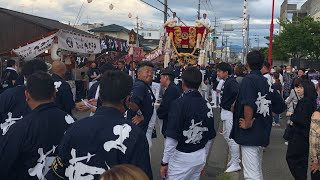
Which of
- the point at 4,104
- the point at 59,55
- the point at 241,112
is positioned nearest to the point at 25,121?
the point at 4,104

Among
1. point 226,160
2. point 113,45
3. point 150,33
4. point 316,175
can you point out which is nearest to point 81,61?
point 113,45

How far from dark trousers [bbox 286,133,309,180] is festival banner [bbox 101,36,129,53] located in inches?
602

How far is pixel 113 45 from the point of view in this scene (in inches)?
899

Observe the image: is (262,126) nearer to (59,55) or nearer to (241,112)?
(241,112)

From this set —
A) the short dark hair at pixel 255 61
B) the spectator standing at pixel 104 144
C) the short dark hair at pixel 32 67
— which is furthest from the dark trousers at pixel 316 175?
the short dark hair at pixel 32 67

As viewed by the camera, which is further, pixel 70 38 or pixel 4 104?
pixel 70 38

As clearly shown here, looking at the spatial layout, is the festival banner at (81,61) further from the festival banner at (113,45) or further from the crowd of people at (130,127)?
the crowd of people at (130,127)

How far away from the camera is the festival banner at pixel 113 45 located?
68.7 feet

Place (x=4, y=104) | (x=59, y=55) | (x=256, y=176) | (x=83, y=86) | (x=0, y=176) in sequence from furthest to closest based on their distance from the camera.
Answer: (x=83, y=86)
(x=59, y=55)
(x=256, y=176)
(x=4, y=104)
(x=0, y=176)

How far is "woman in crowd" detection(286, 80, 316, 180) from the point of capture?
19.3 feet

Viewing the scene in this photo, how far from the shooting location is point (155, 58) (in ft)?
95.3

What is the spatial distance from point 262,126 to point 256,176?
615 millimetres

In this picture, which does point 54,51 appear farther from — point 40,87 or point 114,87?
point 114,87

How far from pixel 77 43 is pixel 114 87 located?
13.3 metres
